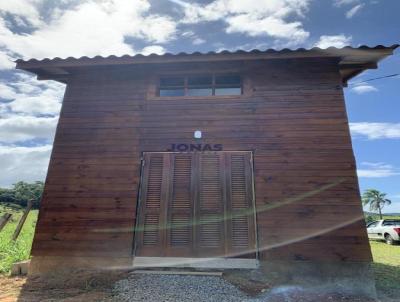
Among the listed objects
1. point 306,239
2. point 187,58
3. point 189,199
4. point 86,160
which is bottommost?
point 306,239

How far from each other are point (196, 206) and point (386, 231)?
15806mm

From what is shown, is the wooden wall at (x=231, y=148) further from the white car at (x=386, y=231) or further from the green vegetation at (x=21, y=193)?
the green vegetation at (x=21, y=193)

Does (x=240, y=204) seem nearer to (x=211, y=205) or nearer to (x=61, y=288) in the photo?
(x=211, y=205)

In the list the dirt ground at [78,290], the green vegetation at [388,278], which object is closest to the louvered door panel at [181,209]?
the dirt ground at [78,290]

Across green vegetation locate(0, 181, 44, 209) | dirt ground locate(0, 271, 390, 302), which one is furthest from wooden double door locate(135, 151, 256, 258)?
A: green vegetation locate(0, 181, 44, 209)

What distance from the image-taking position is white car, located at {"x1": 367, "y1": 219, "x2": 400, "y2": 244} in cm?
1575

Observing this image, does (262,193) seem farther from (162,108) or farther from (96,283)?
(96,283)

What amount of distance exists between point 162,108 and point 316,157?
3.93 metres

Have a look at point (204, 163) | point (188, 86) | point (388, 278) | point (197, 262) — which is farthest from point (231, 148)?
point (388, 278)

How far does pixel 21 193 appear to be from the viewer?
132 ft

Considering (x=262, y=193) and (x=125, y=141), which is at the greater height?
(x=125, y=141)

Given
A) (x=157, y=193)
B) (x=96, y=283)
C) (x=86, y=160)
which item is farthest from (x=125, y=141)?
(x=96, y=283)

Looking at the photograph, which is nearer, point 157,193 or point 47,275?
point 47,275

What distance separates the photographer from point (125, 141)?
6.81m
